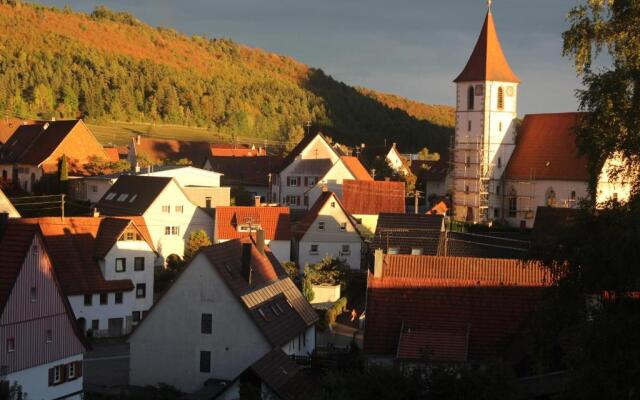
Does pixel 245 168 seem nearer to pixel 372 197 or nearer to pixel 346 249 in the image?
pixel 372 197

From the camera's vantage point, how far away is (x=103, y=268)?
4256cm

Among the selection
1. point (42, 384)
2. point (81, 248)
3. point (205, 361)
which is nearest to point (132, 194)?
point (81, 248)

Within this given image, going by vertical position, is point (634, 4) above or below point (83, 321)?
above

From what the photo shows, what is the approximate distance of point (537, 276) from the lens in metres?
30.1

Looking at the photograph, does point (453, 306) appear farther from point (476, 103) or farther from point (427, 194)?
point (427, 194)

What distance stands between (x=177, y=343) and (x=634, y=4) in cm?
1782

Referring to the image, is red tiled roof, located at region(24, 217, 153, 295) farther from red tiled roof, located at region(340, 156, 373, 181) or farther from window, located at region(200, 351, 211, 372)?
red tiled roof, located at region(340, 156, 373, 181)

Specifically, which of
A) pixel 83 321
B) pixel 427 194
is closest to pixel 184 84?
pixel 427 194

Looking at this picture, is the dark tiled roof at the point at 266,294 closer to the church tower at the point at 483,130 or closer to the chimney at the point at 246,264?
the chimney at the point at 246,264

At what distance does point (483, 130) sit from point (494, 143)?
137 cm

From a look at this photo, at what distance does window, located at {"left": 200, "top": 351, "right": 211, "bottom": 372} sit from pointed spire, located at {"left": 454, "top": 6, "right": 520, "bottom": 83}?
45724mm

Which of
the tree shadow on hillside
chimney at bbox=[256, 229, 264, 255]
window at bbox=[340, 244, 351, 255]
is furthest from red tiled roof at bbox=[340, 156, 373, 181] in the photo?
the tree shadow on hillside

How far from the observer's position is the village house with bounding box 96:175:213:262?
173ft

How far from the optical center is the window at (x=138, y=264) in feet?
144
